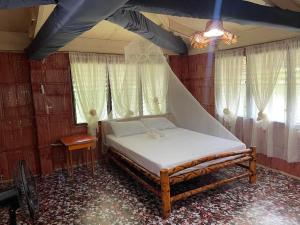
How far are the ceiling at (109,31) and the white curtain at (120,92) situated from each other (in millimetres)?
241

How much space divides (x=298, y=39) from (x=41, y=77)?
384 centimetres

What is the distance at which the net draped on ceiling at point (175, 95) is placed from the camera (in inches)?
136

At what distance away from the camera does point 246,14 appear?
86.2 inches

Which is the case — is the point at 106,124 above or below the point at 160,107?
below

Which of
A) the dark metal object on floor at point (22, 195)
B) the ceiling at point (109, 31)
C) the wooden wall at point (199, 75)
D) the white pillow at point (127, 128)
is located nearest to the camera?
the dark metal object on floor at point (22, 195)

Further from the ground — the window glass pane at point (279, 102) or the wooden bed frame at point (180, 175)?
the window glass pane at point (279, 102)

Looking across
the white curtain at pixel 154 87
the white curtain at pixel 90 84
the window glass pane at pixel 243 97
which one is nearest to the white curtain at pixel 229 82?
the window glass pane at pixel 243 97

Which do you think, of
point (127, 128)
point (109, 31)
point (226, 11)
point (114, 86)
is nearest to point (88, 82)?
point (114, 86)

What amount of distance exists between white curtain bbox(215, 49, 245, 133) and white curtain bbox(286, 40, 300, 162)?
81cm

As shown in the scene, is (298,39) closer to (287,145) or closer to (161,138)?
(287,145)

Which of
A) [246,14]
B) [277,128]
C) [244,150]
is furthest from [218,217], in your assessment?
[246,14]

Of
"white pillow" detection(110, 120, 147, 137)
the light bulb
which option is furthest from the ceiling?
"white pillow" detection(110, 120, 147, 137)

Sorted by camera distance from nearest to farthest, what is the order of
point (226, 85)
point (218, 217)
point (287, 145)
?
point (218, 217)
point (287, 145)
point (226, 85)

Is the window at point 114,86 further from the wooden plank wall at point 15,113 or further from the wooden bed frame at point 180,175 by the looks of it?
the wooden bed frame at point 180,175
